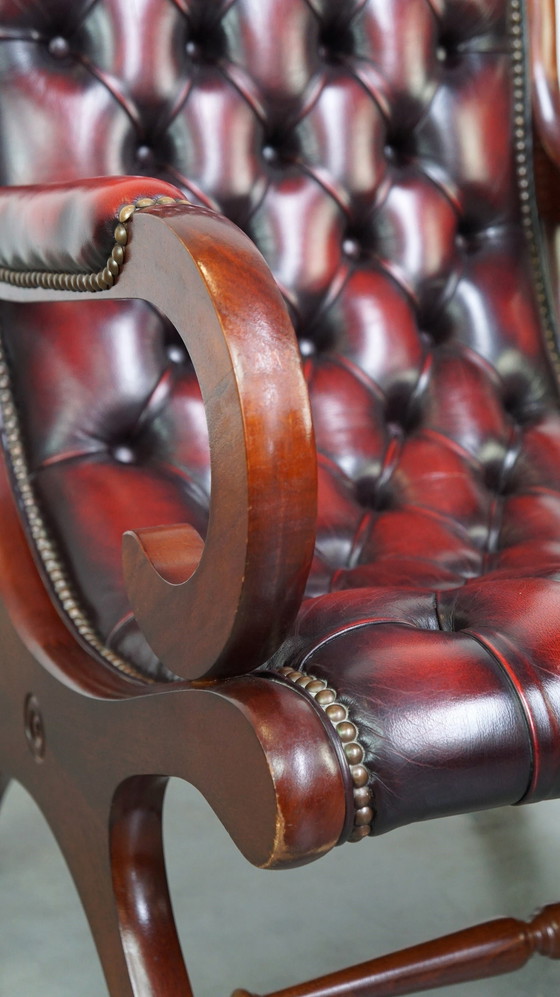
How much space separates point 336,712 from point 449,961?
377 mm

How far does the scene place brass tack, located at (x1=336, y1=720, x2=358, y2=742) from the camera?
1.79ft

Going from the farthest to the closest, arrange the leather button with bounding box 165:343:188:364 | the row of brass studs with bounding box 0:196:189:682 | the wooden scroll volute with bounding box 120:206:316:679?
the leather button with bounding box 165:343:188:364 < the row of brass studs with bounding box 0:196:189:682 < the wooden scroll volute with bounding box 120:206:316:679

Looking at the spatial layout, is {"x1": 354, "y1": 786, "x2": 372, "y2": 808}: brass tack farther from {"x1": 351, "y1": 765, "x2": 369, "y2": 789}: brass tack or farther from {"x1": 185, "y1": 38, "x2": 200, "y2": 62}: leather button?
{"x1": 185, "y1": 38, "x2": 200, "y2": 62}: leather button

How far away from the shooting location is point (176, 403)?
3.23 feet

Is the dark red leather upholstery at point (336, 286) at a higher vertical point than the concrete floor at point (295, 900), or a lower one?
higher

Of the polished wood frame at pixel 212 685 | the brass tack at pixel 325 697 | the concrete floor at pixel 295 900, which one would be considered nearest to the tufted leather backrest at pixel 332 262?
the polished wood frame at pixel 212 685

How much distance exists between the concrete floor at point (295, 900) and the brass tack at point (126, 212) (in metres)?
0.78

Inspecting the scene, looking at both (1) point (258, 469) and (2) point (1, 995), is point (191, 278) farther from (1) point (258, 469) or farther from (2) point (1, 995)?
(2) point (1, 995)

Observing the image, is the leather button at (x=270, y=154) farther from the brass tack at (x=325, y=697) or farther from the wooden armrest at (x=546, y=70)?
the brass tack at (x=325, y=697)

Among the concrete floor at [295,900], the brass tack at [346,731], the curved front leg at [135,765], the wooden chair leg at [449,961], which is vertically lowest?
the concrete floor at [295,900]

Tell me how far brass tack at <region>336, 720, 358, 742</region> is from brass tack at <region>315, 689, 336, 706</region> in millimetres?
15

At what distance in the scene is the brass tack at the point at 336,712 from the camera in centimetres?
55

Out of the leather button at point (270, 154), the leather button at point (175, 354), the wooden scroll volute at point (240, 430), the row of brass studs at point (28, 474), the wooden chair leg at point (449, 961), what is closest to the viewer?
the wooden scroll volute at point (240, 430)

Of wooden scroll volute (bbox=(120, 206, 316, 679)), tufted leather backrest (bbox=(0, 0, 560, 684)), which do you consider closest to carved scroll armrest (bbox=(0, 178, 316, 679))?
wooden scroll volute (bbox=(120, 206, 316, 679))
